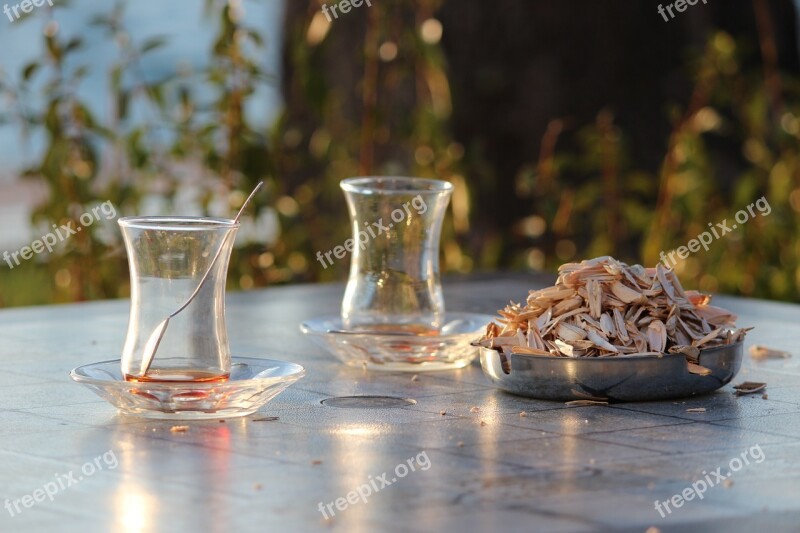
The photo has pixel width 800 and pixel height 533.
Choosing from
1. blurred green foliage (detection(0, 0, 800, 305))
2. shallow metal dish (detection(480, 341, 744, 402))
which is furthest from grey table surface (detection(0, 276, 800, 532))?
blurred green foliage (detection(0, 0, 800, 305))

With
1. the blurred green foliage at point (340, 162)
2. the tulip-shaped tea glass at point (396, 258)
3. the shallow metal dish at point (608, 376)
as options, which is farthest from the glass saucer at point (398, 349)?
the blurred green foliage at point (340, 162)

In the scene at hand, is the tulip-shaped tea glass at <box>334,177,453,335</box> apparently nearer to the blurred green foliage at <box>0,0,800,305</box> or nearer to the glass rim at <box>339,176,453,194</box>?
the glass rim at <box>339,176,453,194</box>

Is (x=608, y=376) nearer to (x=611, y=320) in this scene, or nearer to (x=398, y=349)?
(x=611, y=320)

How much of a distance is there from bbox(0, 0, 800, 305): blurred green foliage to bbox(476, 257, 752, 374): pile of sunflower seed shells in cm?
162

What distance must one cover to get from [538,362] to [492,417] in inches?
4.0

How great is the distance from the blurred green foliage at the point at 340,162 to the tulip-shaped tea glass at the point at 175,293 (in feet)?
5.35

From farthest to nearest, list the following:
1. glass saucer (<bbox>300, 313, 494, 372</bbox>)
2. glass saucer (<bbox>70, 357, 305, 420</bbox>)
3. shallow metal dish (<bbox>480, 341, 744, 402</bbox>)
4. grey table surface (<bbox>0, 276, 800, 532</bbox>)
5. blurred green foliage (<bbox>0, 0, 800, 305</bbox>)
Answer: blurred green foliage (<bbox>0, 0, 800, 305</bbox>)
glass saucer (<bbox>300, 313, 494, 372</bbox>)
shallow metal dish (<bbox>480, 341, 744, 402</bbox>)
glass saucer (<bbox>70, 357, 305, 420</bbox>)
grey table surface (<bbox>0, 276, 800, 532</bbox>)

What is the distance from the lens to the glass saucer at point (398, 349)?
1668mm

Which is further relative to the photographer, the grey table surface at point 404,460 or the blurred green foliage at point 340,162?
the blurred green foliage at point 340,162

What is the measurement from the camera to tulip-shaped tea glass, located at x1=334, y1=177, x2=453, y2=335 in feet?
5.48

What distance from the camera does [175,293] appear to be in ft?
4.50

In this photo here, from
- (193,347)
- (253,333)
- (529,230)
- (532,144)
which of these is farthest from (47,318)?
(532,144)

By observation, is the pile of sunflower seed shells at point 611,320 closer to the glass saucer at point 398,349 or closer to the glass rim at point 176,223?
the glass saucer at point 398,349

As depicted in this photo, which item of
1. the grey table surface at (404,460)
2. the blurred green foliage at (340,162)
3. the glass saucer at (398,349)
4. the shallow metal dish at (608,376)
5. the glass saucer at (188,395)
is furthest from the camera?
the blurred green foliage at (340,162)
